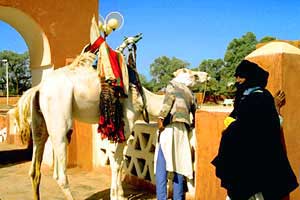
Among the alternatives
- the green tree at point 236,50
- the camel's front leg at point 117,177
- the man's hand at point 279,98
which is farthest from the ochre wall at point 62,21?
the green tree at point 236,50

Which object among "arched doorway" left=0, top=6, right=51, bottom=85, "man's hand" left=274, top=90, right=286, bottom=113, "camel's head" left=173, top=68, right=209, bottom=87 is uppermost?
"arched doorway" left=0, top=6, right=51, bottom=85

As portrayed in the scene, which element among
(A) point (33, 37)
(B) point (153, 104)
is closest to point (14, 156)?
(A) point (33, 37)

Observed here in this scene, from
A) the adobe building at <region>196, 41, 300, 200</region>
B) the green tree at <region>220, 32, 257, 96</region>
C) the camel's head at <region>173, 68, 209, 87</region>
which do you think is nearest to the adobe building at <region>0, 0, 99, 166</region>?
the camel's head at <region>173, 68, 209, 87</region>

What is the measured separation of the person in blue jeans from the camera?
4.61 metres

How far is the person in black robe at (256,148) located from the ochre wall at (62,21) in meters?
5.49

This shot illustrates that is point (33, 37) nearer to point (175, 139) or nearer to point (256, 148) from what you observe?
point (175, 139)

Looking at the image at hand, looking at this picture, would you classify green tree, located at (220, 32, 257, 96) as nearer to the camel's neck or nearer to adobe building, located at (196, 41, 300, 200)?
the camel's neck

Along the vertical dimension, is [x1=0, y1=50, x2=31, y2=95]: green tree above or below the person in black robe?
above

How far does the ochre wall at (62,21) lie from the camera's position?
7.89m

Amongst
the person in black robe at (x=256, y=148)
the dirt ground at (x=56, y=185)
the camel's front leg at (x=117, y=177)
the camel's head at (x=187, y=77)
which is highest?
the camel's head at (x=187, y=77)

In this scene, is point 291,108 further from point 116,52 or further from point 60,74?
point 60,74

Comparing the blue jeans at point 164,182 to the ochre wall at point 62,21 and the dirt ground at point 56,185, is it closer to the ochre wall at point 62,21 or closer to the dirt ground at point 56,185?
the dirt ground at point 56,185

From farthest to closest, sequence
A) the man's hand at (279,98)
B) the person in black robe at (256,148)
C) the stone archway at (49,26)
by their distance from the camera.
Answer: the stone archway at (49,26) → the man's hand at (279,98) → the person in black robe at (256,148)

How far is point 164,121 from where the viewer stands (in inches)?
184
